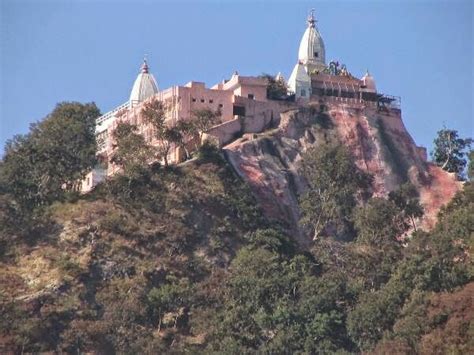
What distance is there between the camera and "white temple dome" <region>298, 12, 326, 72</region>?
10250cm

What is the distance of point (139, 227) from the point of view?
274 feet

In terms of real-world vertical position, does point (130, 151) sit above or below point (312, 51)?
below

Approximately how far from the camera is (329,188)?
88875mm

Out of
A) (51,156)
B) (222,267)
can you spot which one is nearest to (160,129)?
(51,156)

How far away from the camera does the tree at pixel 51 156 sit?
84.9 meters

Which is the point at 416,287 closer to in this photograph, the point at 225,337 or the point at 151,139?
the point at 225,337

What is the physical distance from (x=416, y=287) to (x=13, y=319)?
61.2 ft

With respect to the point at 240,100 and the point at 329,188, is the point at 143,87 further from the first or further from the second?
the point at 329,188

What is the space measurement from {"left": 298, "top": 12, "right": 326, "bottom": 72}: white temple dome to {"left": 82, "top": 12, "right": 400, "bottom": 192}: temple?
3.6 inches

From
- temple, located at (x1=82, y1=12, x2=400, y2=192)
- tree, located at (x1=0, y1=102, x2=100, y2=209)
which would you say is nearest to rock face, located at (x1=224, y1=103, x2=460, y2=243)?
temple, located at (x1=82, y1=12, x2=400, y2=192)

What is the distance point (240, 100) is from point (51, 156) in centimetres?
1235

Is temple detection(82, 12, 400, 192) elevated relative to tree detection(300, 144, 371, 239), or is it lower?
elevated

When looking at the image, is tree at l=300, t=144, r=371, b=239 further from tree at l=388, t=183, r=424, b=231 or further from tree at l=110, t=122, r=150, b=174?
tree at l=110, t=122, r=150, b=174

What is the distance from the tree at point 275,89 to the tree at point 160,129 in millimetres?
8129
